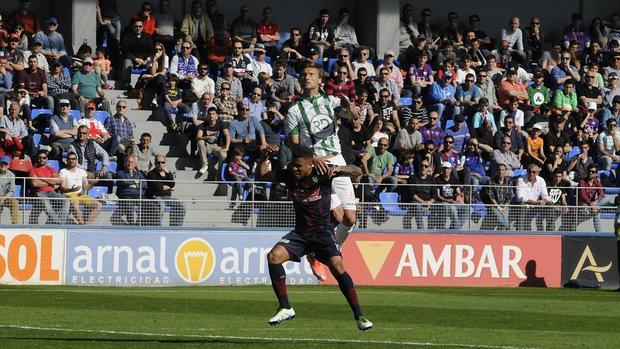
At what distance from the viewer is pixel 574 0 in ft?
123

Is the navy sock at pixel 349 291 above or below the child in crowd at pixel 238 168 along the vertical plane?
below

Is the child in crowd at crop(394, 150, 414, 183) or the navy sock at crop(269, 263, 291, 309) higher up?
the child in crowd at crop(394, 150, 414, 183)

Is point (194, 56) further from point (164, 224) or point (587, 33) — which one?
point (587, 33)

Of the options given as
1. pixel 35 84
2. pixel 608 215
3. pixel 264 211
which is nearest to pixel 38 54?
pixel 35 84

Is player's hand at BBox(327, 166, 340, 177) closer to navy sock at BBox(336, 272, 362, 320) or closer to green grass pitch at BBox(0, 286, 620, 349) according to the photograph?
navy sock at BBox(336, 272, 362, 320)

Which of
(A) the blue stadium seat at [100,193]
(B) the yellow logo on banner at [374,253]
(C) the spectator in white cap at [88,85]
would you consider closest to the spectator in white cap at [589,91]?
(B) the yellow logo on banner at [374,253]

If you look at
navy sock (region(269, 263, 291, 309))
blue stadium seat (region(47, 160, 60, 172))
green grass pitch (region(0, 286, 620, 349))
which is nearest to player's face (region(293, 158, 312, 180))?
navy sock (region(269, 263, 291, 309))

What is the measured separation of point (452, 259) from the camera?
26.0 metres

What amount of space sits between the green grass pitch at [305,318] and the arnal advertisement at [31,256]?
99 cm

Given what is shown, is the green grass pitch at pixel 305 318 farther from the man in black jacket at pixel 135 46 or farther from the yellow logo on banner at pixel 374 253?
the man in black jacket at pixel 135 46

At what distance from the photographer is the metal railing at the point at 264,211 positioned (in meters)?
23.1

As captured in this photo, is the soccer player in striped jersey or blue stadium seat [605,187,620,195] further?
blue stadium seat [605,187,620,195]

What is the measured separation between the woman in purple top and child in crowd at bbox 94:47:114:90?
22.7 ft

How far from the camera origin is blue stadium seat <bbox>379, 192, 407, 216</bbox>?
82.7 feet
